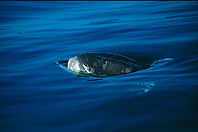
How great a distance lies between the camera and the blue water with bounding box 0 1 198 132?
303 cm

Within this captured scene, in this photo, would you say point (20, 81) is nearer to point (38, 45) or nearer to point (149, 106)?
point (149, 106)

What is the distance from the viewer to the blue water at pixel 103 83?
3025 millimetres

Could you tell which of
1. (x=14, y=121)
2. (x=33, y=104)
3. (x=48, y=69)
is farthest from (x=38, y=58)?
(x=14, y=121)

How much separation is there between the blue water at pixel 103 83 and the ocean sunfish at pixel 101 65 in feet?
0.64

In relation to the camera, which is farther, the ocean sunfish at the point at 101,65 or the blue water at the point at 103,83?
the ocean sunfish at the point at 101,65

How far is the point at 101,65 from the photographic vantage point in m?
4.76

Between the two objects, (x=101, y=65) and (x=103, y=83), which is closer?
(x=103, y=83)

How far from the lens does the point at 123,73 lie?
4562 mm

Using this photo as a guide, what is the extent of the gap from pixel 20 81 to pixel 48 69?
0.75 metres

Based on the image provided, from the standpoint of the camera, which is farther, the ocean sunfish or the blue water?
the ocean sunfish

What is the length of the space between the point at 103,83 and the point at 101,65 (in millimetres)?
646

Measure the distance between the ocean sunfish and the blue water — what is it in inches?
7.7

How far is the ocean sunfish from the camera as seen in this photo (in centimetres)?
464

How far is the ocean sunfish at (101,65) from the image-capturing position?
4.64 m
